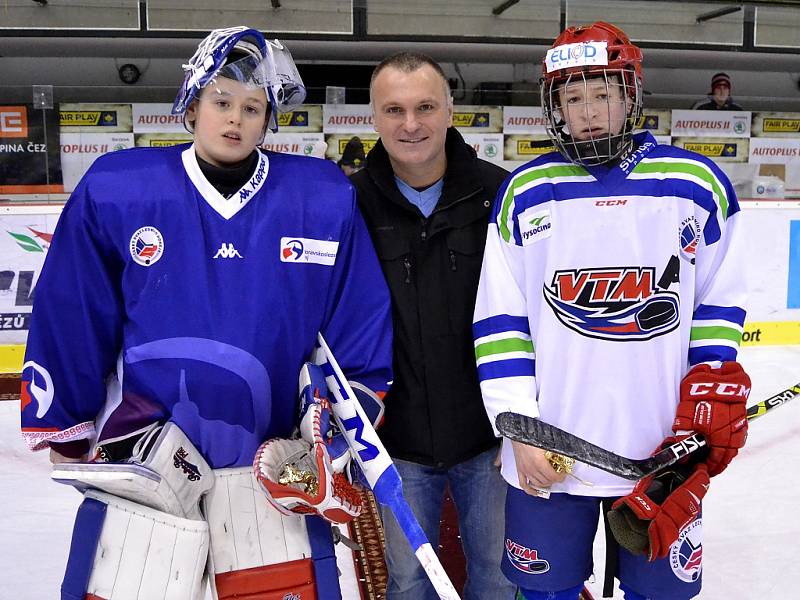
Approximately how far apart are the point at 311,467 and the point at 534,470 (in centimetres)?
34

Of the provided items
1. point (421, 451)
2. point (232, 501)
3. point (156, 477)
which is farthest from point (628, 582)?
point (156, 477)

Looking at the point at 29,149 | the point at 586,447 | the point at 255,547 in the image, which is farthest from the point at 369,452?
the point at 29,149

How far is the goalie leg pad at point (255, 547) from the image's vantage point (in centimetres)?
118

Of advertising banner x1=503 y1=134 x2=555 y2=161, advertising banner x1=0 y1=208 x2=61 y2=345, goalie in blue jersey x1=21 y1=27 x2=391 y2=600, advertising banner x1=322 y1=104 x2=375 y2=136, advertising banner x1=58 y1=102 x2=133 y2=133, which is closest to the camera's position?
goalie in blue jersey x1=21 y1=27 x2=391 y2=600

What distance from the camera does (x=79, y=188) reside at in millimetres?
1191

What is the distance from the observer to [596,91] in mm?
1230

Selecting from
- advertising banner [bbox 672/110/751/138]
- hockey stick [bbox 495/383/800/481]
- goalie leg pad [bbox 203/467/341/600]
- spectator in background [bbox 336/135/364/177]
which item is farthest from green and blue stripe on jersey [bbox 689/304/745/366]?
advertising banner [bbox 672/110/751/138]

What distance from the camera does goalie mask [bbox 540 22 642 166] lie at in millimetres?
1215

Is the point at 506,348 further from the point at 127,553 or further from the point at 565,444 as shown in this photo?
the point at 127,553

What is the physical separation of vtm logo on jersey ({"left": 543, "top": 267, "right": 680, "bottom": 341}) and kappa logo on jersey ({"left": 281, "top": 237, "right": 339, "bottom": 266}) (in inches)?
14.5

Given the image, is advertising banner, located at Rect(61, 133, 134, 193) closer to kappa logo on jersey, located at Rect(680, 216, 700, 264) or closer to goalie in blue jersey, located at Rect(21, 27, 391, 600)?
goalie in blue jersey, located at Rect(21, 27, 391, 600)

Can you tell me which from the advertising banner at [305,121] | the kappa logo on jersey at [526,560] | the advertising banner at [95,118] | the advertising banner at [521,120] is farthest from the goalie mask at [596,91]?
the advertising banner at [521,120]

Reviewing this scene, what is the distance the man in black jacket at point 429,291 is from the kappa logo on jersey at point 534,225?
18 centimetres

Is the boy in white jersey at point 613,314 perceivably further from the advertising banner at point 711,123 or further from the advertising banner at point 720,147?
the advertising banner at point 711,123
